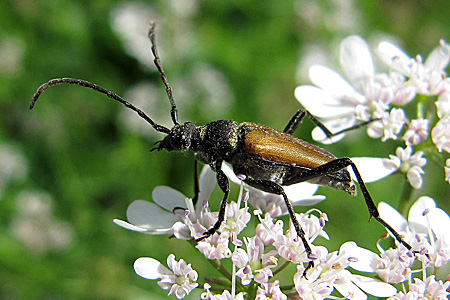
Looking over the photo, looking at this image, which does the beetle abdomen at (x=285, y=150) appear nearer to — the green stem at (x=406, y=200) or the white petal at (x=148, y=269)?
the green stem at (x=406, y=200)

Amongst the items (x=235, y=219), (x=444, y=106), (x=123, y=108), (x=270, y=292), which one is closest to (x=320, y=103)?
(x=444, y=106)

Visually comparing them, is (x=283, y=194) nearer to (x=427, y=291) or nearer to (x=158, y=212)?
(x=158, y=212)

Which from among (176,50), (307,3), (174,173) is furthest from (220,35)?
(174,173)

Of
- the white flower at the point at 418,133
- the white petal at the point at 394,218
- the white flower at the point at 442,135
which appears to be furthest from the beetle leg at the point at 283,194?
the white flower at the point at 442,135

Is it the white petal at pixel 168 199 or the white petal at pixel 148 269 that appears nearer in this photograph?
the white petal at pixel 148 269

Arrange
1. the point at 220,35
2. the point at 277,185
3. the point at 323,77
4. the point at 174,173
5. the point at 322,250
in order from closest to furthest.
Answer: the point at 322,250, the point at 277,185, the point at 323,77, the point at 174,173, the point at 220,35

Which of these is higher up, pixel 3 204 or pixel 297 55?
pixel 297 55

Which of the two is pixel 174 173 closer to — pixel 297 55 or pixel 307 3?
pixel 297 55
